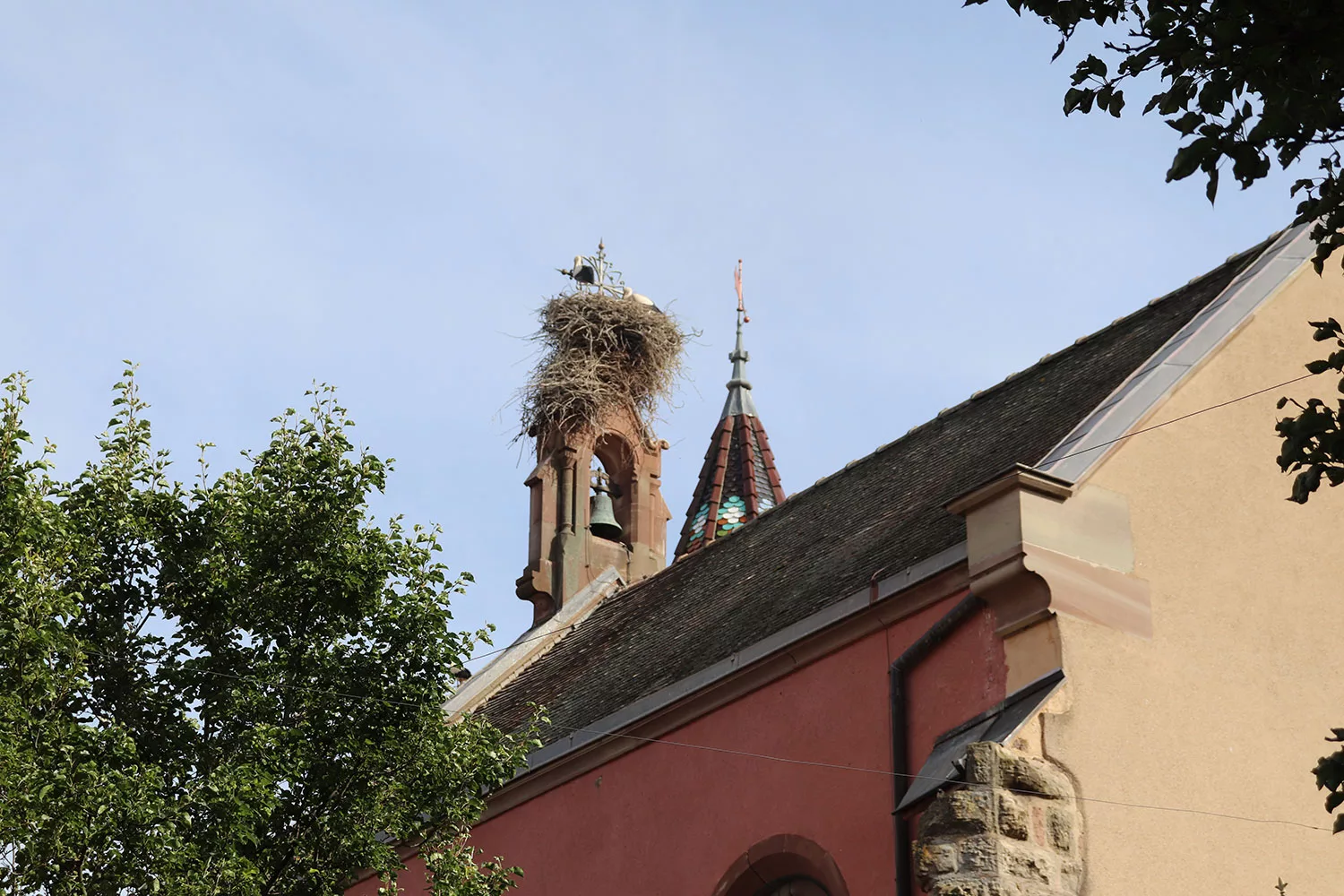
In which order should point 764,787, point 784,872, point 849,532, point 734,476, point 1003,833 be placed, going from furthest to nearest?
point 734,476, point 849,532, point 764,787, point 784,872, point 1003,833

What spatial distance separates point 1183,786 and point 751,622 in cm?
448

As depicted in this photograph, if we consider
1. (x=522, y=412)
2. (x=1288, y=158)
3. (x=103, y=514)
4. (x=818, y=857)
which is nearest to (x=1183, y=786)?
(x=818, y=857)

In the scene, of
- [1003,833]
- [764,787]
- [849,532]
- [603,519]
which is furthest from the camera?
[603,519]

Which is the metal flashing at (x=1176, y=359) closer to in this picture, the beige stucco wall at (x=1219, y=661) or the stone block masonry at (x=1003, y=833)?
the beige stucco wall at (x=1219, y=661)

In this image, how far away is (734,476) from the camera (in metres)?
34.7

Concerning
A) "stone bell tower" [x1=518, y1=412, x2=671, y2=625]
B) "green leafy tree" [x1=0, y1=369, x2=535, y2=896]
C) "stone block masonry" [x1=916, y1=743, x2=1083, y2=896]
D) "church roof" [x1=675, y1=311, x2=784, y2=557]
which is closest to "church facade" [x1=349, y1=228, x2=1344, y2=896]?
"stone block masonry" [x1=916, y1=743, x2=1083, y2=896]

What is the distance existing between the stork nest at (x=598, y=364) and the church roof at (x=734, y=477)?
714cm

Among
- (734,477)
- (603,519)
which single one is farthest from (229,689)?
(734,477)

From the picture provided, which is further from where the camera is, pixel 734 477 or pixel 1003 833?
pixel 734 477

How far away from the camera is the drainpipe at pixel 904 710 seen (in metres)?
12.6

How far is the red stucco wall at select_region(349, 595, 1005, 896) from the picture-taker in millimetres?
12969

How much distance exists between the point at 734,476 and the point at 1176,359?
21.0 meters

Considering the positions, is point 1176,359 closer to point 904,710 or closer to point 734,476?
point 904,710

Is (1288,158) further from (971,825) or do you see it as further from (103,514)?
(103,514)
